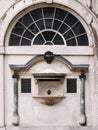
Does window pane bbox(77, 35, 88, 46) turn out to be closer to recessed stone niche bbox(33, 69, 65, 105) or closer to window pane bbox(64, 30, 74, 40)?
window pane bbox(64, 30, 74, 40)

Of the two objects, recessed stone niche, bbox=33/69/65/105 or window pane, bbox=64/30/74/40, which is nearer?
recessed stone niche, bbox=33/69/65/105

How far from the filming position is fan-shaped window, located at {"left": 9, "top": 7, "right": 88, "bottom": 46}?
2116cm

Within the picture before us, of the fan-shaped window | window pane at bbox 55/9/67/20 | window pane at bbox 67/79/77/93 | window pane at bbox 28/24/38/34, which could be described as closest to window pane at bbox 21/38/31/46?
the fan-shaped window

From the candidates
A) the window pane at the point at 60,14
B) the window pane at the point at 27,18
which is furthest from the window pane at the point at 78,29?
the window pane at the point at 27,18

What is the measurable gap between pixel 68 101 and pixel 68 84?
54 centimetres

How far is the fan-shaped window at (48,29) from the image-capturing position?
21156 millimetres

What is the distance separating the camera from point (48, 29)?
21188 millimetres

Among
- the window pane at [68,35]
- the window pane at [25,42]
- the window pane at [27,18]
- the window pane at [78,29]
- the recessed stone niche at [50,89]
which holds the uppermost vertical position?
the window pane at [27,18]

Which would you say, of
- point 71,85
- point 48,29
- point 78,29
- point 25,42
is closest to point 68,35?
point 78,29

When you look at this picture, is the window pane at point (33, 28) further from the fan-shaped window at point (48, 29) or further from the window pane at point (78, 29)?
the window pane at point (78, 29)

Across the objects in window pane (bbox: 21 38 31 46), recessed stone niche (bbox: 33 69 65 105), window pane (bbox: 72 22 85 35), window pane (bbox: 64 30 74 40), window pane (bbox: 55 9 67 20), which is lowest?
recessed stone niche (bbox: 33 69 65 105)

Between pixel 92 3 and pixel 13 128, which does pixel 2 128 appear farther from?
pixel 92 3

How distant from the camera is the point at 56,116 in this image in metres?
21.1

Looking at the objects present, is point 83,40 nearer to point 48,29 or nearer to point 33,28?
point 48,29
